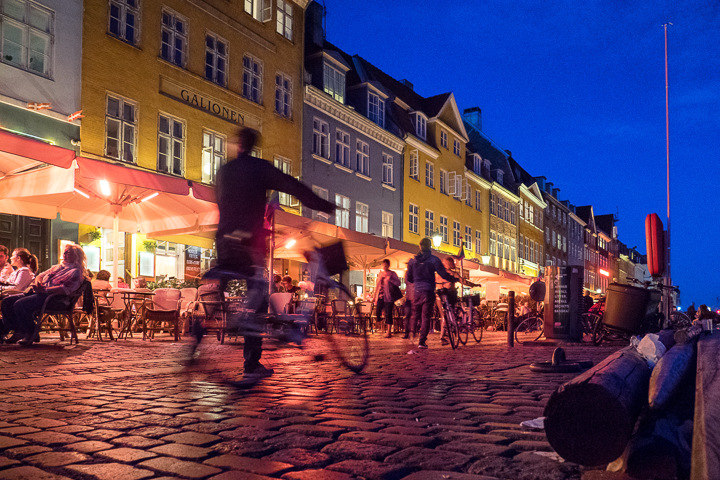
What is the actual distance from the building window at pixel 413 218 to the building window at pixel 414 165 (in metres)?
1.60

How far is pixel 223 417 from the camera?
12.1 ft

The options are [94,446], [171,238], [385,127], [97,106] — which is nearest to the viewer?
[94,446]

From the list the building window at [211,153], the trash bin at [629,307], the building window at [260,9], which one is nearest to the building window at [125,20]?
the building window at [211,153]

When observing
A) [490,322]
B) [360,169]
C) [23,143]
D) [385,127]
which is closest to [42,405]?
[23,143]

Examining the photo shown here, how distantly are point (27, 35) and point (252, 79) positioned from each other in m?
8.77

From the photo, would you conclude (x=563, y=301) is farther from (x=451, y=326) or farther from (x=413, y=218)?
(x=413, y=218)

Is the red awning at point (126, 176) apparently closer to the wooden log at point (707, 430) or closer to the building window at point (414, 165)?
the wooden log at point (707, 430)

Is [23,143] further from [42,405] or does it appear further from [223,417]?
[223,417]

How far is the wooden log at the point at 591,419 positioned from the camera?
2.32 metres

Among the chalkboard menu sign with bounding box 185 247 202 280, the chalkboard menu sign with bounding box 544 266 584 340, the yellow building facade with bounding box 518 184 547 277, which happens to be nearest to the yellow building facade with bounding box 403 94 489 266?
the yellow building facade with bounding box 518 184 547 277

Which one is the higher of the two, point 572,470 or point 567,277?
point 567,277

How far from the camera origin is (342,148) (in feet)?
92.7

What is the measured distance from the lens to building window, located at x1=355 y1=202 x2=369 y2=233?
28.9m

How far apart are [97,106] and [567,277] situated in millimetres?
12896
